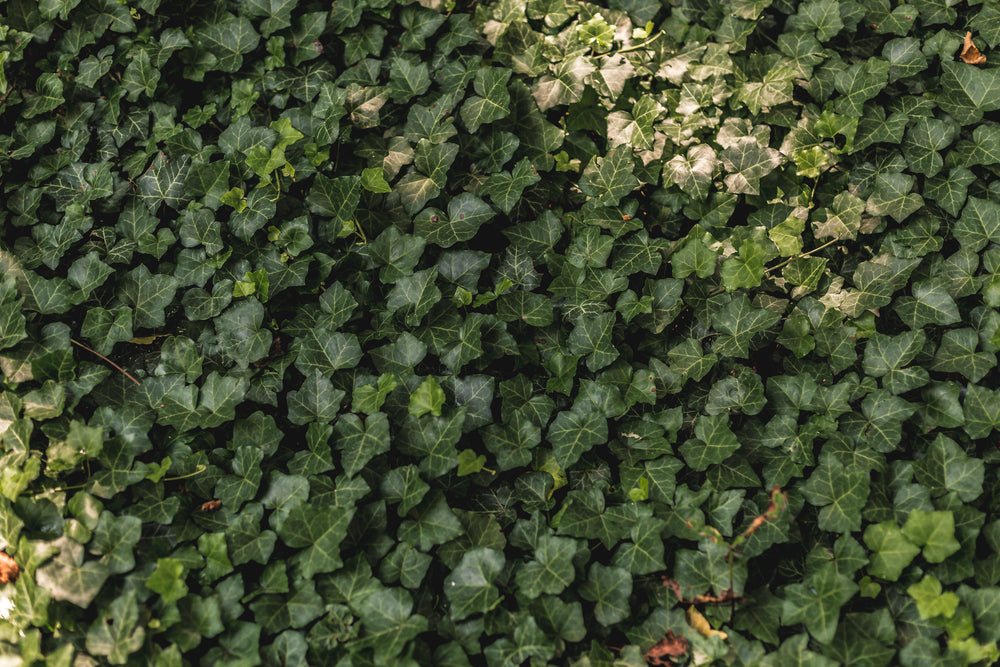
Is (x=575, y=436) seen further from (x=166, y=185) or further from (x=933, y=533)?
(x=166, y=185)

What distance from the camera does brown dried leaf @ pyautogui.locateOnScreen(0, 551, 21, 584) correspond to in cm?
202

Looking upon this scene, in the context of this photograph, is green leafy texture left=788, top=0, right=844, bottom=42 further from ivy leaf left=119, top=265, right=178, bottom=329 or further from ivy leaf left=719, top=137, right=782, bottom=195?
ivy leaf left=119, top=265, right=178, bottom=329

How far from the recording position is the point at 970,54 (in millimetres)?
2713

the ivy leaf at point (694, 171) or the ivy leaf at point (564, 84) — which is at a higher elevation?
the ivy leaf at point (564, 84)

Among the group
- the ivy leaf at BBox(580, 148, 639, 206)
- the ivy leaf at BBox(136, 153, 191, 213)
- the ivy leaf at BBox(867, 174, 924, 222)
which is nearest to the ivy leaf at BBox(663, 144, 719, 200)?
the ivy leaf at BBox(580, 148, 639, 206)

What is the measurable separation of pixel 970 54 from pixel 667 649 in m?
2.56

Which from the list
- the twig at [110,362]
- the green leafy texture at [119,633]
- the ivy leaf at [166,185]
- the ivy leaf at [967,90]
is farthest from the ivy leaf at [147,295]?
the ivy leaf at [967,90]

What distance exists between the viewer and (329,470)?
212 centimetres

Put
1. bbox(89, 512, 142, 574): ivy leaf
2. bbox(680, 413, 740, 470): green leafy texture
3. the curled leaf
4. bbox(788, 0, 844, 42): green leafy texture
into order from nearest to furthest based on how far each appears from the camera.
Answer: bbox(89, 512, 142, 574): ivy leaf, the curled leaf, bbox(680, 413, 740, 470): green leafy texture, bbox(788, 0, 844, 42): green leafy texture

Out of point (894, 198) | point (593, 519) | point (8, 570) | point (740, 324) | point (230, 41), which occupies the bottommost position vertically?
point (593, 519)

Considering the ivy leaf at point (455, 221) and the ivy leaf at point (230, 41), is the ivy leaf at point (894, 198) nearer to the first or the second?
the ivy leaf at point (455, 221)

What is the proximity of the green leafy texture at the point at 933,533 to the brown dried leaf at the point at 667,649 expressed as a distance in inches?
29.1

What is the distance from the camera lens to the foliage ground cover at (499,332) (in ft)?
6.48

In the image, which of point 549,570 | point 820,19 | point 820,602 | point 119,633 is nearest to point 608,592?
point 549,570
